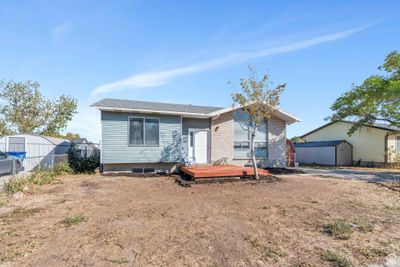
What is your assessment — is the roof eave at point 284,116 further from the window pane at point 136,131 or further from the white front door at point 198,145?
the window pane at point 136,131

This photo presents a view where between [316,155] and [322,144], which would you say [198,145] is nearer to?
[316,155]

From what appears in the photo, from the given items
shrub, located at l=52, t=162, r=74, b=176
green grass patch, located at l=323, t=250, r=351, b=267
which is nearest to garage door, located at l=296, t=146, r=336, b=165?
green grass patch, located at l=323, t=250, r=351, b=267

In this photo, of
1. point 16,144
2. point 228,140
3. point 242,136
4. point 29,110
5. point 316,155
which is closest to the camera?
point 228,140

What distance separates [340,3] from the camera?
10086mm

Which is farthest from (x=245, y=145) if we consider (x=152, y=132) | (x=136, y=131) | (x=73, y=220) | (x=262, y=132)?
(x=73, y=220)

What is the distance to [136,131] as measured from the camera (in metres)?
12.6

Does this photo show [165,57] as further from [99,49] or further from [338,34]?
[338,34]

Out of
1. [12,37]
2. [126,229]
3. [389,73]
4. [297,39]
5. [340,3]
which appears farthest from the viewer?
[389,73]

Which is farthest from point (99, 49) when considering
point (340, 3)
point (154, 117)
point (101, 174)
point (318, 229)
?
point (318, 229)

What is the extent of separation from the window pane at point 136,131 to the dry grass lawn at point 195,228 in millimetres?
4366

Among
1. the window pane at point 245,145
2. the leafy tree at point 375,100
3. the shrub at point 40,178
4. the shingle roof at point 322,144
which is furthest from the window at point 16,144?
the shingle roof at point 322,144

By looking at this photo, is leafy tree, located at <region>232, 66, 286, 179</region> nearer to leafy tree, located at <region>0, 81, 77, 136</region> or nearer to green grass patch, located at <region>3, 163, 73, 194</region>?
green grass patch, located at <region>3, 163, 73, 194</region>

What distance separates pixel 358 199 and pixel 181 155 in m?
8.60

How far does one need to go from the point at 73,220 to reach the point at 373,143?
25271 millimetres
